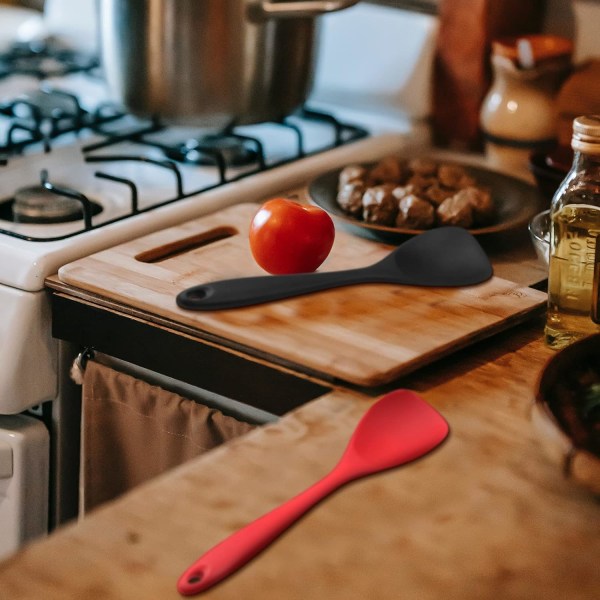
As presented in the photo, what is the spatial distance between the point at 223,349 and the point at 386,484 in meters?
0.27

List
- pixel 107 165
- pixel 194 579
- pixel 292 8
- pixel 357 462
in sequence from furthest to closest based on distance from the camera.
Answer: pixel 107 165 → pixel 292 8 → pixel 357 462 → pixel 194 579

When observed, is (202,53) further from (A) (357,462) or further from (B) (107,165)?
(A) (357,462)

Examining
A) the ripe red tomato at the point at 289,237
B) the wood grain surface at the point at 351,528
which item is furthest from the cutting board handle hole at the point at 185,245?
the wood grain surface at the point at 351,528

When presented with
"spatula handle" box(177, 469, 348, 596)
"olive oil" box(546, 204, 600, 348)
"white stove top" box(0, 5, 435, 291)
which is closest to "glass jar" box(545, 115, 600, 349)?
"olive oil" box(546, 204, 600, 348)

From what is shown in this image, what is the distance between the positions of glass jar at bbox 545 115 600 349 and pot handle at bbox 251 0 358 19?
1.40 ft

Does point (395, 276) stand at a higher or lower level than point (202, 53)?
lower

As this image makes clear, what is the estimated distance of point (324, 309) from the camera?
1.07m

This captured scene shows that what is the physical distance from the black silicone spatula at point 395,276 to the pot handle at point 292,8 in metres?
0.34

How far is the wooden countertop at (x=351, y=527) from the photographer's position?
70 centimetres

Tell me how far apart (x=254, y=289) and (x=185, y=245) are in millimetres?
183

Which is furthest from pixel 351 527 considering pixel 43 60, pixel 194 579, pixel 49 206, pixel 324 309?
pixel 43 60

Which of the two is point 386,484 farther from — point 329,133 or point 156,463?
point 329,133

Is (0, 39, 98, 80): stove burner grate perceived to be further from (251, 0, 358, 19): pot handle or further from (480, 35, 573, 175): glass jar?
(480, 35, 573, 175): glass jar

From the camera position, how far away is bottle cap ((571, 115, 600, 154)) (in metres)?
1.00
